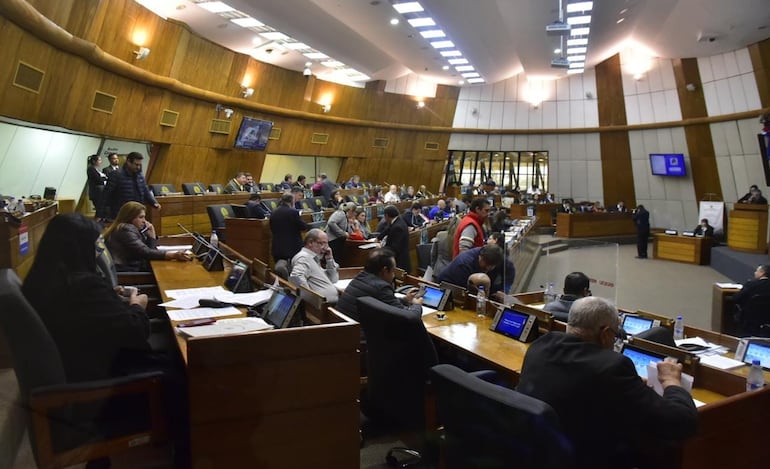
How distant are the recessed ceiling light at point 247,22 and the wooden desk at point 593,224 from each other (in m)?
9.66

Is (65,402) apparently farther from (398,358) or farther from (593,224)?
(593,224)

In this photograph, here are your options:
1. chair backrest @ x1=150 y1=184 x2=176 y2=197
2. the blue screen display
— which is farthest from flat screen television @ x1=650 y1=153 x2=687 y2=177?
the blue screen display

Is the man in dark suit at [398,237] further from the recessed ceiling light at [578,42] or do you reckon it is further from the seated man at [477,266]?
the recessed ceiling light at [578,42]

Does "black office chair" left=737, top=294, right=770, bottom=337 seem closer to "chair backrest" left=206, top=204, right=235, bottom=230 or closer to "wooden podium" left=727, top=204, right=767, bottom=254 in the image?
"chair backrest" left=206, top=204, right=235, bottom=230

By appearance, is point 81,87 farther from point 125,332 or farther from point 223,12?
point 125,332

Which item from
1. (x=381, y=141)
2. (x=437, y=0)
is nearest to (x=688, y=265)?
(x=437, y=0)

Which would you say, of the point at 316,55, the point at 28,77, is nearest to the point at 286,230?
the point at 28,77

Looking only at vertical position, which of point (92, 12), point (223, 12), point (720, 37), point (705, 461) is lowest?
point (705, 461)

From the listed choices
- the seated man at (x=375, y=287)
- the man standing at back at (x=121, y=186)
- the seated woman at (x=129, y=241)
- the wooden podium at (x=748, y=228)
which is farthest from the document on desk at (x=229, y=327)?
the wooden podium at (x=748, y=228)

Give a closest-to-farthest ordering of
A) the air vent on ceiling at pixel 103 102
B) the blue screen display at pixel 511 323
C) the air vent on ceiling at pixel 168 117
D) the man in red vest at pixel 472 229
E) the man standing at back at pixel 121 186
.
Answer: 1. the blue screen display at pixel 511 323
2. the man in red vest at pixel 472 229
3. the man standing at back at pixel 121 186
4. the air vent on ceiling at pixel 103 102
5. the air vent on ceiling at pixel 168 117

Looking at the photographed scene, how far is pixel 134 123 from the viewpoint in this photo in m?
9.93

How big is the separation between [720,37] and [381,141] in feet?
32.5

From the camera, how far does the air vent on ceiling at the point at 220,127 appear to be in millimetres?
12336

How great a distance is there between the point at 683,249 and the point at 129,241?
12.2 m
